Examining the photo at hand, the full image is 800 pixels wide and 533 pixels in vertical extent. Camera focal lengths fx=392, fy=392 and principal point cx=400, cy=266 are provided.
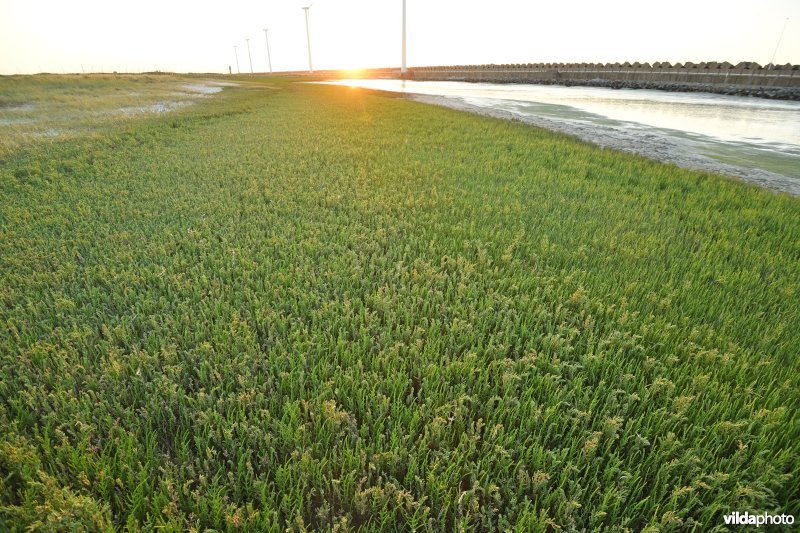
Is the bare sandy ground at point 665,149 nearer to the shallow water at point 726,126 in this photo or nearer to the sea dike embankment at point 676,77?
the shallow water at point 726,126

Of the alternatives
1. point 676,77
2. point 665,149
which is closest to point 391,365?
point 665,149

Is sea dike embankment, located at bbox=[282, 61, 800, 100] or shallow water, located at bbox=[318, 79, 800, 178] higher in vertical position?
sea dike embankment, located at bbox=[282, 61, 800, 100]

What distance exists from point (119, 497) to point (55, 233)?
496 cm

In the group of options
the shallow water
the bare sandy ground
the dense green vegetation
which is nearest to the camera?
the dense green vegetation

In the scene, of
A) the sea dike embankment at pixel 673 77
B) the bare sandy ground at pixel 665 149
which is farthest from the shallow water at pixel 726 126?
the sea dike embankment at pixel 673 77

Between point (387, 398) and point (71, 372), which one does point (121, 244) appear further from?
point (387, 398)

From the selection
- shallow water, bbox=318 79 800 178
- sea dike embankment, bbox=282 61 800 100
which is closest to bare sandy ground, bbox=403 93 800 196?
shallow water, bbox=318 79 800 178

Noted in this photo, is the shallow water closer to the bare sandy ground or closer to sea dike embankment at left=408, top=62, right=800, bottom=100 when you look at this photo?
the bare sandy ground

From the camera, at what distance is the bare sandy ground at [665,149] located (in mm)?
10142

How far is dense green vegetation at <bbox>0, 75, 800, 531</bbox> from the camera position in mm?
2045

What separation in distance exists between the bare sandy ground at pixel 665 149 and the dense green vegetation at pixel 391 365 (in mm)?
5176

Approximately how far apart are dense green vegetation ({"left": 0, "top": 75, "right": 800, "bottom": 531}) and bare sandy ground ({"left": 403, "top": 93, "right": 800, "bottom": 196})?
518 centimetres

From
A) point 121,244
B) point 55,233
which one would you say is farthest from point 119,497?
point 55,233

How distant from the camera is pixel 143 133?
14.3 metres
